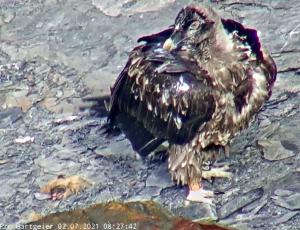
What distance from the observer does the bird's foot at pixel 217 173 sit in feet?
20.1

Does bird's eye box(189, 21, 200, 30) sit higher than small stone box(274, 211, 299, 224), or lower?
higher

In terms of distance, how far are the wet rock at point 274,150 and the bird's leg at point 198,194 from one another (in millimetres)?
467

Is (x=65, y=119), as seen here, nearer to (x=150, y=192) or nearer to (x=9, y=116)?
(x=9, y=116)

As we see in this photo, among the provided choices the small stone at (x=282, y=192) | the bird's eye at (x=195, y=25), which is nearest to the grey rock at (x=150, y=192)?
the small stone at (x=282, y=192)

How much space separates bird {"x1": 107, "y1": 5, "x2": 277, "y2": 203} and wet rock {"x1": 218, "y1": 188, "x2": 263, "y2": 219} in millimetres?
135

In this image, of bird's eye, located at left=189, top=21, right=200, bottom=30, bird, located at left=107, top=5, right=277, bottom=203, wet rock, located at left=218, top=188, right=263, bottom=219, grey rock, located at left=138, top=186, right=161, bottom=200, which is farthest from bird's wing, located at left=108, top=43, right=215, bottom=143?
wet rock, located at left=218, top=188, right=263, bottom=219

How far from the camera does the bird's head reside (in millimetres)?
5930

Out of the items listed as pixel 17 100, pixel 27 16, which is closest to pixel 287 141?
pixel 17 100

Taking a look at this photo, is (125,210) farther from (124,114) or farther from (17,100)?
(17,100)

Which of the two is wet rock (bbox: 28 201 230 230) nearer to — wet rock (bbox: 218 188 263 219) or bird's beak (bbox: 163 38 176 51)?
wet rock (bbox: 218 188 263 219)

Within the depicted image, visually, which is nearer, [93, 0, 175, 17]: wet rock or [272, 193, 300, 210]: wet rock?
[272, 193, 300, 210]: wet rock

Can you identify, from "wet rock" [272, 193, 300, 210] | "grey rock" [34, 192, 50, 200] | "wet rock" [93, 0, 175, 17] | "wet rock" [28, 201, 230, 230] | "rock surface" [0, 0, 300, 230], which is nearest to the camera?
"wet rock" [28, 201, 230, 230]

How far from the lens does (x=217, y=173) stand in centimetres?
615

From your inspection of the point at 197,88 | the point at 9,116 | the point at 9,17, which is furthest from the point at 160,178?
the point at 9,17
